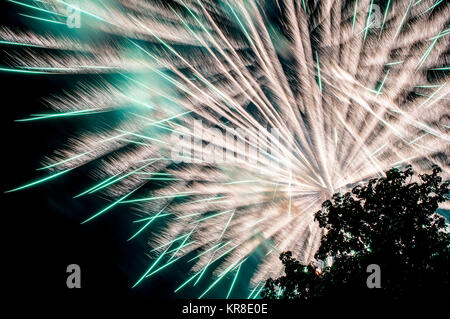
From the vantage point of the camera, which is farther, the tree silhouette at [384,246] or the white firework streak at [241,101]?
the white firework streak at [241,101]

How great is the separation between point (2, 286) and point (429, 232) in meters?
13.4

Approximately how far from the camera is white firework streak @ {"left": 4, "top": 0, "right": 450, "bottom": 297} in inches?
271

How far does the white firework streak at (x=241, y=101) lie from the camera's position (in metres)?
6.88

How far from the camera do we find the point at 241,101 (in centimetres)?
898

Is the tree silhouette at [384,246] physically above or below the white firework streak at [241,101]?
below

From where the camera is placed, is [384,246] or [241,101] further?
[241,101]

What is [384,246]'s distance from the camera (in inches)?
222

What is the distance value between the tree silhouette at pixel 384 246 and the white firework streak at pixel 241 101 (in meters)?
3.56

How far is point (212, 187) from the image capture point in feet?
33.6

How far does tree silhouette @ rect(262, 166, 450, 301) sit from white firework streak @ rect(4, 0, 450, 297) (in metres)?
3.56

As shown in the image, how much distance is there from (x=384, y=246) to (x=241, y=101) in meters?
6.11

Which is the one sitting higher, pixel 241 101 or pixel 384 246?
pixel 241 101
